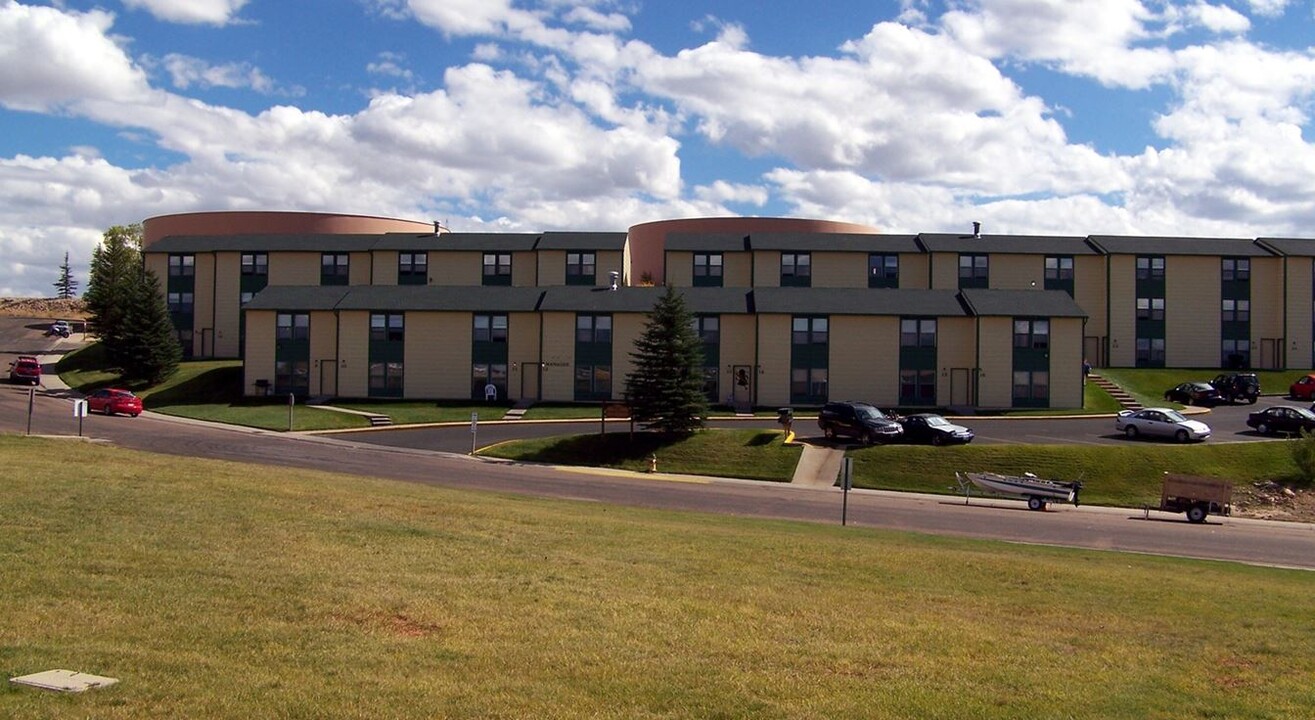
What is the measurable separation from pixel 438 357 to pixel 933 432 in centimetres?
2927

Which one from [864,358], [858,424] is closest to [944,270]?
[864,358]

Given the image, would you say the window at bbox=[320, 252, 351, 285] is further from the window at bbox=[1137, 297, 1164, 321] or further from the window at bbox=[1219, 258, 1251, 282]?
the window at bbox=[1219, 258, 1251, 282]

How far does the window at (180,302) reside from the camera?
256 ft

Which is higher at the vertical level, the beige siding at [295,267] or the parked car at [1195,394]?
the beige siding at [295,267]

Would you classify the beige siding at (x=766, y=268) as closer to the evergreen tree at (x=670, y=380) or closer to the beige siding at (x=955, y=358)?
the beige siding at (x=955, y=358)

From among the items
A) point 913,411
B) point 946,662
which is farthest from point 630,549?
point 913,411

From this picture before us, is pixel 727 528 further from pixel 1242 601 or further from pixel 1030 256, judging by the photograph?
pixel 1030 256

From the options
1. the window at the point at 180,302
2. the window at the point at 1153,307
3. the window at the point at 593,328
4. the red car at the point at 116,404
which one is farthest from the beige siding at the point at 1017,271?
the window at the point at 180,302

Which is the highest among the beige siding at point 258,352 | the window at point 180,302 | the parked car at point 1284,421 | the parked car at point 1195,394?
the window at point 180,302

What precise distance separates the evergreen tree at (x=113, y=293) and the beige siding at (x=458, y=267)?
1893 centimetres

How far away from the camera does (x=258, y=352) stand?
202ft

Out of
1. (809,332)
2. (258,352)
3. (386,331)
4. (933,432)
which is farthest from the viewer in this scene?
(258,352)

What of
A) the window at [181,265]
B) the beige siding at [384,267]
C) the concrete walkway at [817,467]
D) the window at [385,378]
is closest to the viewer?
the concrete walkway at [817,467]

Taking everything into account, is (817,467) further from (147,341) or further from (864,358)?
(147,341)
